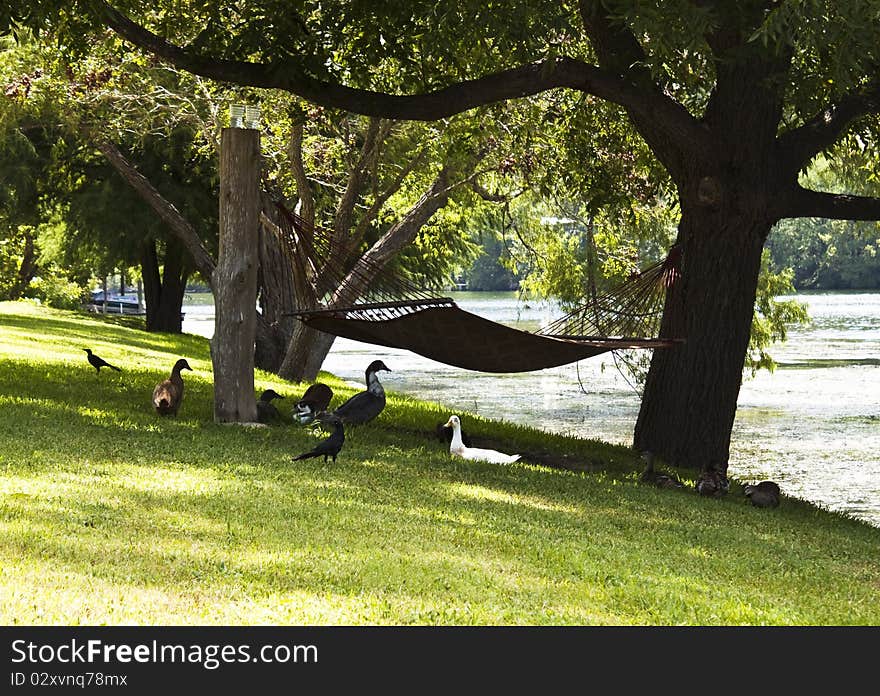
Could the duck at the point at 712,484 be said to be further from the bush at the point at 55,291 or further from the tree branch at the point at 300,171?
the bush at the point at 55,291

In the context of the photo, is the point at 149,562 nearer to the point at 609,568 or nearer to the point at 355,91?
the point at 609,568

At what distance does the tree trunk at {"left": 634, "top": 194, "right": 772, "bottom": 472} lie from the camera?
9688mm

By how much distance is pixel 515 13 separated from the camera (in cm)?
865

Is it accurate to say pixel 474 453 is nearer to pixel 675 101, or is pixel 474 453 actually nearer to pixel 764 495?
pixel 764 495

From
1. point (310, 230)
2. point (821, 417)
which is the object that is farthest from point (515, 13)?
point (821, 417)

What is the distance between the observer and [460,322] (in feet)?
26.8

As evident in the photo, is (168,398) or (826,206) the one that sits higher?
(826,206)

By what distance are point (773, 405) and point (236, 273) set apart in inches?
530

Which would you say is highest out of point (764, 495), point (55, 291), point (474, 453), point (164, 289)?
point (164, 289)

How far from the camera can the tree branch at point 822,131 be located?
967cm

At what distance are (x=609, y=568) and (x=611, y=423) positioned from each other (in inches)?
514

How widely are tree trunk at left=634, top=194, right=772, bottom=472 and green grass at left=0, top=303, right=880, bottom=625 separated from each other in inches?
37.9

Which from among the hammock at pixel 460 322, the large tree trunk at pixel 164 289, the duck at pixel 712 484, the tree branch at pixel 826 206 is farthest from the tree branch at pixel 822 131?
the large tree trunk at pixel 164 289

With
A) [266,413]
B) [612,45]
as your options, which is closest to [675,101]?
[612,45]
